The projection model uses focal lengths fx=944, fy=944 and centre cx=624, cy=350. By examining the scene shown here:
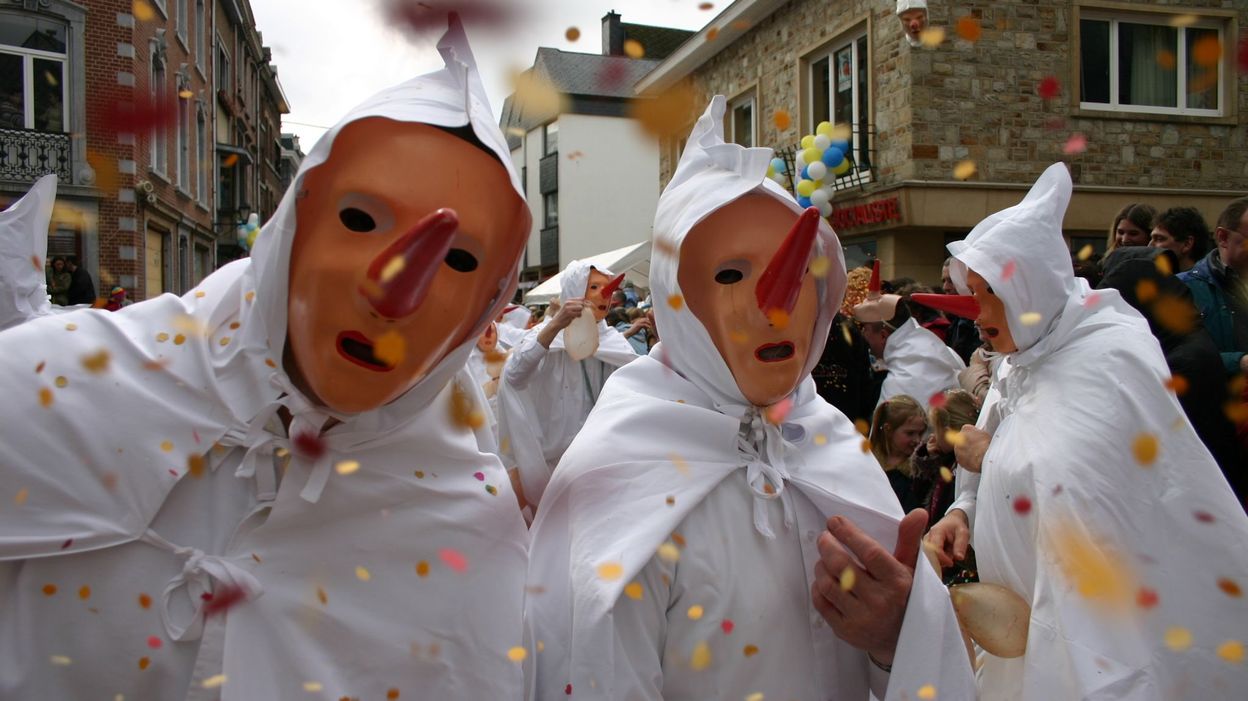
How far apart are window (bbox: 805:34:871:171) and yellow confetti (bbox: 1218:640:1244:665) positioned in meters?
10.8

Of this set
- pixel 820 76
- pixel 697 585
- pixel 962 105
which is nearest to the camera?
pixel 697 585

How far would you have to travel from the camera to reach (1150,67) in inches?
534

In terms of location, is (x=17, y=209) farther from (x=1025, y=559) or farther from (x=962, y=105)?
(x=962, y=105)

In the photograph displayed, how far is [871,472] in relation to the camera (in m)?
2.58

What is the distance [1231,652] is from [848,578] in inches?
70.4

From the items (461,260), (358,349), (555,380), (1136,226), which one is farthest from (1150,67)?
(358,349)

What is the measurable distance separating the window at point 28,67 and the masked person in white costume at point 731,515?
1630 cm

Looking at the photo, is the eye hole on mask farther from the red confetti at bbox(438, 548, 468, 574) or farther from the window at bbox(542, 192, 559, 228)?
the window at bbox(542, 192, 559, 228)

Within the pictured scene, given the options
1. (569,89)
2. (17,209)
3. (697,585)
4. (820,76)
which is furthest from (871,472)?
(569,89)

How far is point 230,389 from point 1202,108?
48.6 feet

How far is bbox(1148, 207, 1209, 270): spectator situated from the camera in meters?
5.05

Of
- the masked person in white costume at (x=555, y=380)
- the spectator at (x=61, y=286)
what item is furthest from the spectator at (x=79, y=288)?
the masked person in white costume at (x=555, y=380)

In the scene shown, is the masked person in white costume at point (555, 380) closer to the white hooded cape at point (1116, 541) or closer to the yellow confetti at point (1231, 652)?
the white hooded cape at point (1116, 541)

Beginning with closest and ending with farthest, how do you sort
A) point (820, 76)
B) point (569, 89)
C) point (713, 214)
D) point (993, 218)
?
point (713, 214)
point (993, 218)
point (820, 76)
point (569, 89)
